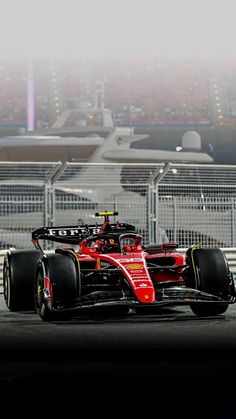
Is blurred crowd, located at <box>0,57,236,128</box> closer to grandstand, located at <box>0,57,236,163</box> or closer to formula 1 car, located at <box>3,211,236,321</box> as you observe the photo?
grandstand, located at <box>0,57,236,163</box>

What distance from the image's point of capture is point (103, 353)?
9.30 metres

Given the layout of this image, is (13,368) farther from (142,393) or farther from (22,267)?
(22,267)

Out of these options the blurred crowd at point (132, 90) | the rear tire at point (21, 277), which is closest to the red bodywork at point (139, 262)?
the rear tire at point (21, 277)

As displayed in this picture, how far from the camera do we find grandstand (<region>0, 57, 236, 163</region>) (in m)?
103

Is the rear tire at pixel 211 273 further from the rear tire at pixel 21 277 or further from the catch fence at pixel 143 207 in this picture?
the catch fence at pixel 143 207

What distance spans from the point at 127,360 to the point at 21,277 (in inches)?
177

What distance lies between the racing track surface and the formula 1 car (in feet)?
0.69

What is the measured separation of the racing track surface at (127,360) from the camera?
6.96 metres

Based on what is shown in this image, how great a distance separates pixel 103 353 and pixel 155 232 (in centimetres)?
1134

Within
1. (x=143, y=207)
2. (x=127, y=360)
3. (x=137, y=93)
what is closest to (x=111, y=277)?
(x=127, y=360)

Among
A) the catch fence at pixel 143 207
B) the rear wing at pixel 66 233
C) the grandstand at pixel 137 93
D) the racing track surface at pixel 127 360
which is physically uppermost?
the grandstand at pixel 137 93

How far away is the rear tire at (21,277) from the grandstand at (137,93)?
273 feet

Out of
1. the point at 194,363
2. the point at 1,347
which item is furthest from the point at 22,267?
the point at 194,363

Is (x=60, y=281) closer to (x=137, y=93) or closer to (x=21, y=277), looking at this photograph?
(x=21, y=277)
